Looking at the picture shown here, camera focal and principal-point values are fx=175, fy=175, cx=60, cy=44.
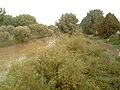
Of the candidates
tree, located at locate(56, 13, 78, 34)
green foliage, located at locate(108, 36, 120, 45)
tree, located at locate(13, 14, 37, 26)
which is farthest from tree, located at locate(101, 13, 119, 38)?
tree, located at locate(13, 14, 37, 26)

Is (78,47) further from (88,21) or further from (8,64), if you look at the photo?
(88,21)

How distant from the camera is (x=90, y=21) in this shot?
32.6 m

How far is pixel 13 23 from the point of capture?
2959 cm

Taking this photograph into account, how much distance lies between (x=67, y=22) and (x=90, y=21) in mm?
8228

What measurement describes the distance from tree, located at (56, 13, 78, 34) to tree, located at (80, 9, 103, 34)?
6130 millimetres

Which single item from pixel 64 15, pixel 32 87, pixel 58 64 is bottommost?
pixel 32 87

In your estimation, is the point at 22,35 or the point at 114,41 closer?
the point at 22,35

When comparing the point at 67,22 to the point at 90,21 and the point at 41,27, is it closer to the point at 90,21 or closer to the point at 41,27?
the point at 41,27

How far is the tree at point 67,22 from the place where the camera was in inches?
979

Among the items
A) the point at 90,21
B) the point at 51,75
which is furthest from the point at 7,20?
the point at 51,75

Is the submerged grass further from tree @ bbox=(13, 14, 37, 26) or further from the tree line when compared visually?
tree @ bbox=(13, 14, 37, 26)

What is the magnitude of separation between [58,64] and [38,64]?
2.49 ft

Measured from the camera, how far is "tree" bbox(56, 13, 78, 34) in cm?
2488

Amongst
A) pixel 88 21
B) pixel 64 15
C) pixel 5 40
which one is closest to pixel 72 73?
pixel 5 40
